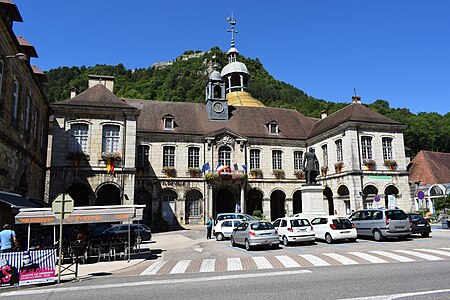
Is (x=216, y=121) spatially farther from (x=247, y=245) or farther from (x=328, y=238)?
(x=247, y=245)

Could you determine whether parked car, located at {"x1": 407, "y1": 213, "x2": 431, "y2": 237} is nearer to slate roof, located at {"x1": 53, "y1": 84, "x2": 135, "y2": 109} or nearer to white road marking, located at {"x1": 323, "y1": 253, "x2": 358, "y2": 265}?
white road marking, located at {"x1": 323, "y1": 253, "x2": 358, "y2": 265}

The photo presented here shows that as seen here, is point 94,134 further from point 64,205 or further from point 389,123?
point 389,123

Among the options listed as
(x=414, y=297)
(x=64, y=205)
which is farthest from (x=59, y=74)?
(x=414, y=297)

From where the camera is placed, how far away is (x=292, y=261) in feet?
35.4

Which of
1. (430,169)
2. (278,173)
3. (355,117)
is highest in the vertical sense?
(355,117)

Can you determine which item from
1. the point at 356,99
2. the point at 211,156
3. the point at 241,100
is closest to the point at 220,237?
the point at 211,156

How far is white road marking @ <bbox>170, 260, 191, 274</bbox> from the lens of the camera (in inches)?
391

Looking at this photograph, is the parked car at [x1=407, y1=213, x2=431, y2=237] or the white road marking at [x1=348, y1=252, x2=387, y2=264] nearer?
the white road marking at [x1=348, y1=252, x2=387, y2=264]

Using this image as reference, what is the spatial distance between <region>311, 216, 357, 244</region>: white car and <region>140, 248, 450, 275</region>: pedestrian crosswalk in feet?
8.82

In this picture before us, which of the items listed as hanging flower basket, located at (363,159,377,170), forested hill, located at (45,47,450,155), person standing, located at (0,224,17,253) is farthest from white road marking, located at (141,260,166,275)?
forested hill, located at (45,47,450,155)

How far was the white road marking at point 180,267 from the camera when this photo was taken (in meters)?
9.92

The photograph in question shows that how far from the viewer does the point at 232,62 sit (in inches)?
1747

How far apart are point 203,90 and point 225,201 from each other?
54.0 meters

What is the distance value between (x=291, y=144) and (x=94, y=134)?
1692cm
